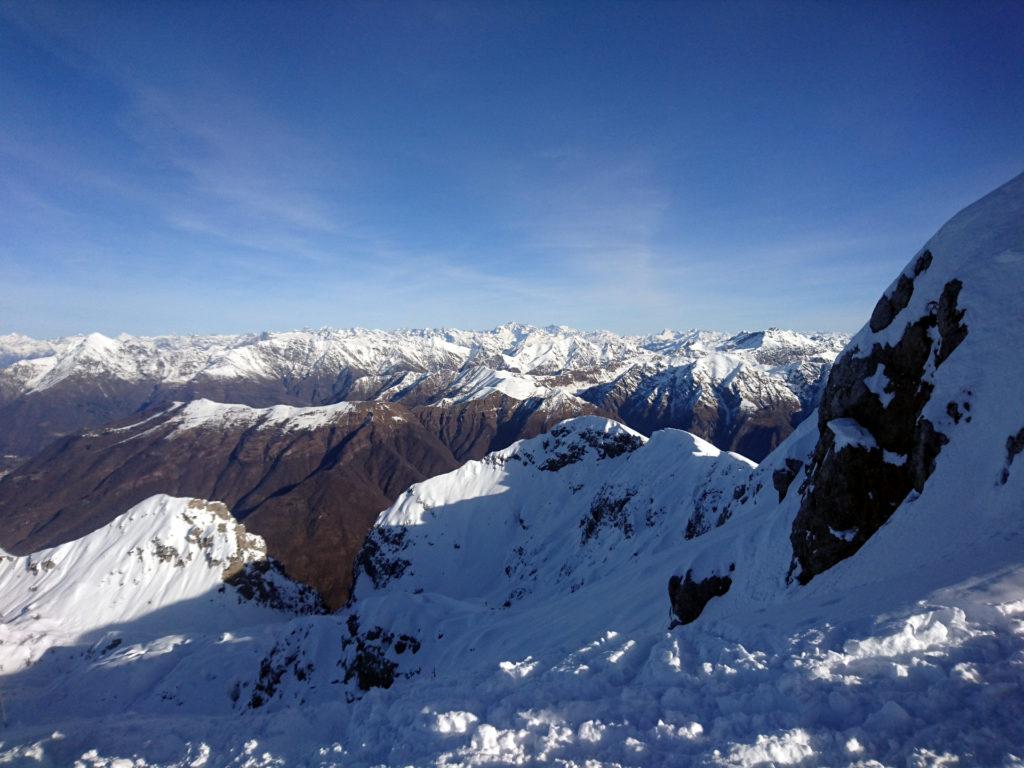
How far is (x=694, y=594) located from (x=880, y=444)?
1464 cm

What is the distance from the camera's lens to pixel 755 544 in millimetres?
30516

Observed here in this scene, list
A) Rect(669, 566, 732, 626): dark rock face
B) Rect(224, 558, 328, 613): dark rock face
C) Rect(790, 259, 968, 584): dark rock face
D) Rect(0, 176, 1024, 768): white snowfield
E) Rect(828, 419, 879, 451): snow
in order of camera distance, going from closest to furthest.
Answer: Rect(0, 176, 1024, 768): white snowfield → Rect(790, 259, 968, 584): dark rock face → Rect(828, 419, 879, 451): snow → Rect(669, 566, 732, 626): dark rock face → Rect(224, 558, 328, 613): dark rock face

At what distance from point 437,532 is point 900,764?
12490cm

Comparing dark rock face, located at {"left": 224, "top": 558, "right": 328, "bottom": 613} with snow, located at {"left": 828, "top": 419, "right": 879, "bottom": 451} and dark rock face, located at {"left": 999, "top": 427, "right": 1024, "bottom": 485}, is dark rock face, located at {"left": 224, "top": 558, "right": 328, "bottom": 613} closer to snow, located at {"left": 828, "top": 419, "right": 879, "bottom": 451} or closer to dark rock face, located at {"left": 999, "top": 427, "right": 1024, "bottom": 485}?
snow, located at {"left": 828, "top": 419, "right": 879, "bottom": 451}

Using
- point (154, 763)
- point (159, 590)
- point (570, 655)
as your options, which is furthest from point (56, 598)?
point (570, 655)

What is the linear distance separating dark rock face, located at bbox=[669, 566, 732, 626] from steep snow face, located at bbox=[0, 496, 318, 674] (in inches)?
3695

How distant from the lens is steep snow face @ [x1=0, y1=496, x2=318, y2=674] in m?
85.8

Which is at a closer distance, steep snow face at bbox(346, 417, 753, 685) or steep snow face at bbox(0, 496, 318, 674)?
steep snow face at bbox(346, 417, 753, 685)

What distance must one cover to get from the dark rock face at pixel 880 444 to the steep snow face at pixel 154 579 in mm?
104239

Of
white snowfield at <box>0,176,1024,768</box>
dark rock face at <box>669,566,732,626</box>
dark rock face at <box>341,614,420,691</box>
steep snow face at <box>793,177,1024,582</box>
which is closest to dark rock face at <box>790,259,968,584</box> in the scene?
steep snow face at <box>793,177,1024,582</box>

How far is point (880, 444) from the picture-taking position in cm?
2286

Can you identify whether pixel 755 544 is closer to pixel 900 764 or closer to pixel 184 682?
pixel 900 764

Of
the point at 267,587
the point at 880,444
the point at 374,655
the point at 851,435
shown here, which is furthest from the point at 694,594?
the point at 267,587

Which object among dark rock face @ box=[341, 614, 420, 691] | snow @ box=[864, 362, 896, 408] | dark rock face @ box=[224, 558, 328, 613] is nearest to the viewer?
snow @ box=[864, 362, 896, 408]
